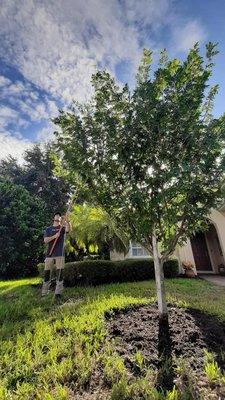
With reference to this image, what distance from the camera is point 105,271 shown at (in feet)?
32.1

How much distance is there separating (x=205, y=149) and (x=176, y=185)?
83 cm

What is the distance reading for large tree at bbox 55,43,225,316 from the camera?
14.4 ft

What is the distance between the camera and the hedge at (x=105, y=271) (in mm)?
9266

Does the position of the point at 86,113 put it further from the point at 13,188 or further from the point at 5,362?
the point at 13,188

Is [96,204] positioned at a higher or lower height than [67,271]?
higher

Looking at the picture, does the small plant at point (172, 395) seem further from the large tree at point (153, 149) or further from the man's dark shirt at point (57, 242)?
the man's dark shirt at point (57, 242)

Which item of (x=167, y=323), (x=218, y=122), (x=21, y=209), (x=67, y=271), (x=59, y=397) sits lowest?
(x=59, y=397)

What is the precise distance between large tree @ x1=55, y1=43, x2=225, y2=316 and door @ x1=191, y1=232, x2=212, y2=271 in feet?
45.4

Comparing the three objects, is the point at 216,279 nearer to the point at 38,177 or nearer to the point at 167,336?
the point at 167,336

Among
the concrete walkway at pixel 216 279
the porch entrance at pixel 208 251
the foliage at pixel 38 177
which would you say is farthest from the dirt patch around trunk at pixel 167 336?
the foliage at pixel 38 177

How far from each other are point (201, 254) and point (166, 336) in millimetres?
14762

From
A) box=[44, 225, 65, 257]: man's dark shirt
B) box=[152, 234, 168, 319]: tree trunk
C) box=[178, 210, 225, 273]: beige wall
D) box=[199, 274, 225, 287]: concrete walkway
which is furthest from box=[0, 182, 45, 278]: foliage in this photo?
box=[152, 234, 168, 319]: tree trunk

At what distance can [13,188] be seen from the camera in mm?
17781

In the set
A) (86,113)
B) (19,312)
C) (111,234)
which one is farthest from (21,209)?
(86,113)
